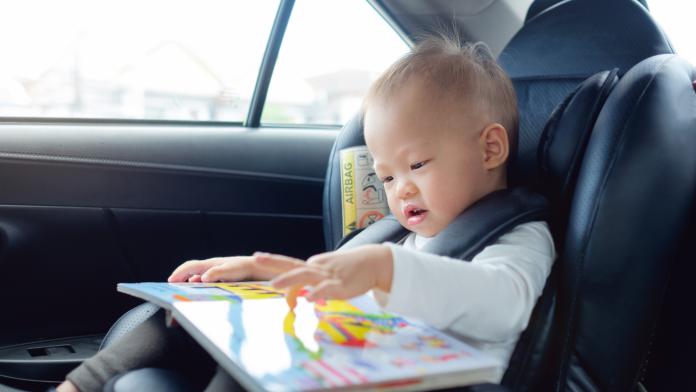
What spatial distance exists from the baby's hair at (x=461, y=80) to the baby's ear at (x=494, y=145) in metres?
0.03

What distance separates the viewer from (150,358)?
117 cm

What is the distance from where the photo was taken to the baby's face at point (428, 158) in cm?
129

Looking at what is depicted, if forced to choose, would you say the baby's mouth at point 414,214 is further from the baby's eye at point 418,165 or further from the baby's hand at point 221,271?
the baby's hand at point 221,271

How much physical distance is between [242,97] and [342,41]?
37cm

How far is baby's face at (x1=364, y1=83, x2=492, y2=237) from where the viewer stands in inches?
50.6

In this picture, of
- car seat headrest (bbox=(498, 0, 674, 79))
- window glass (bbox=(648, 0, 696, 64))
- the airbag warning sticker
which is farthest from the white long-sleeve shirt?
window glass (bbox=(648, 0, 696, 64))

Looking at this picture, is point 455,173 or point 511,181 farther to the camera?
point 511,181

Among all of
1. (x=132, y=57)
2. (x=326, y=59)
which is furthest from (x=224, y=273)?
(x=326, y=59)

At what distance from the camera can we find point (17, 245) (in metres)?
1.86

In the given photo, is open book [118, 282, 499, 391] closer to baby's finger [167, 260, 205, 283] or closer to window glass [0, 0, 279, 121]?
baby's finger [167, 260, 205, 283]

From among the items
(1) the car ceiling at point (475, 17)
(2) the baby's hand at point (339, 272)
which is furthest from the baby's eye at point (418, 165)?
(1) the car ceiling at point (475, 17)

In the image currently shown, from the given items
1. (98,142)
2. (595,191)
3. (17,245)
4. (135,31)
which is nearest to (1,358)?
(17,245)

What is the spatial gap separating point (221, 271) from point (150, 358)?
0.20m

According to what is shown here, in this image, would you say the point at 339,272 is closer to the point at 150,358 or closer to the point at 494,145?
the point at 150,358
